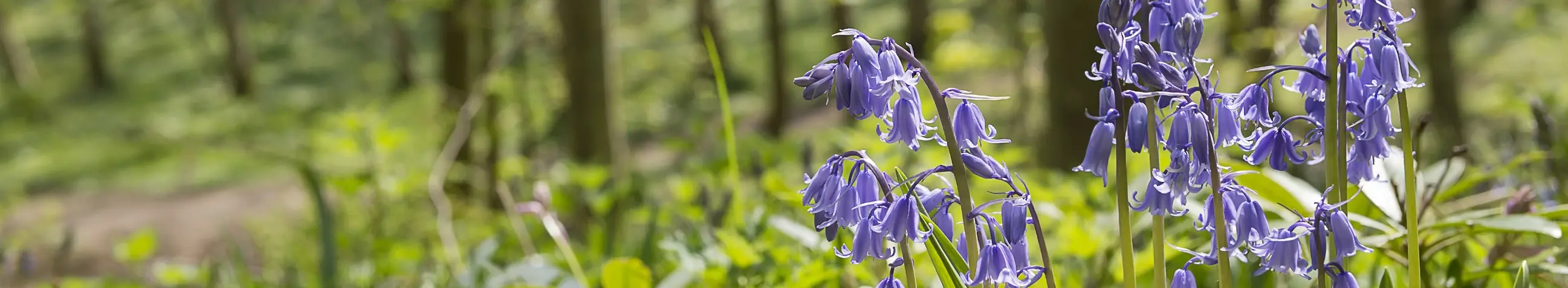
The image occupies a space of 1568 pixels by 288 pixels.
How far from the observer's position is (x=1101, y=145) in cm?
93

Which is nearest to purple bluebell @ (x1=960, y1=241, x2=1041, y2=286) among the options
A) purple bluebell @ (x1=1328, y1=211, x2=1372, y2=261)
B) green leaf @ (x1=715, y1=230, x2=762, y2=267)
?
purple bluebell @ (x1=1328, y1=211, x2=1372, y2=261)

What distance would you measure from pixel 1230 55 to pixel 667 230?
405 cm

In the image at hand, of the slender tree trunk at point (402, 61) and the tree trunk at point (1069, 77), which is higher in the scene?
the tree trunk at point (1069, 77)

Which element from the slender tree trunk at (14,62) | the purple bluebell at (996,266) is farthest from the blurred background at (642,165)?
the slender tree trunk at (14,62)

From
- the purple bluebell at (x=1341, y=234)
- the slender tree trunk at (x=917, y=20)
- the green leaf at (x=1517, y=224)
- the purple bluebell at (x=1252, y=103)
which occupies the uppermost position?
the purple bluebell at (x=1252, y=103)

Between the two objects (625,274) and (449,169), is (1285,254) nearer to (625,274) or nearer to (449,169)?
(625,274)

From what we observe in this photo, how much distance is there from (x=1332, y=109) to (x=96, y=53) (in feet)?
97.8

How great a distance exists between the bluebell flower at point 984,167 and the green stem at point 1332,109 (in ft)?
1.04

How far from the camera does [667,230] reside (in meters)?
3.50

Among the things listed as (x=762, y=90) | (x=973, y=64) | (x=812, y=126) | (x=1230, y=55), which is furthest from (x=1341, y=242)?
(x=762, y=90)

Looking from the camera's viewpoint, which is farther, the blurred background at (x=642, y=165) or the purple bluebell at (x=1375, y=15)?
the blurred background at (x=642, y=165)

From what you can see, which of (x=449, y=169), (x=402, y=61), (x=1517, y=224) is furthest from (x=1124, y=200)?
(x=402, y=61)

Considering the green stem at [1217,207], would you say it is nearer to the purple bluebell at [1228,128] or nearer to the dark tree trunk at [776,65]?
the purple bluebell at [1228,128]

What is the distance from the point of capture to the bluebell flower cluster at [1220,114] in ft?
2.99
